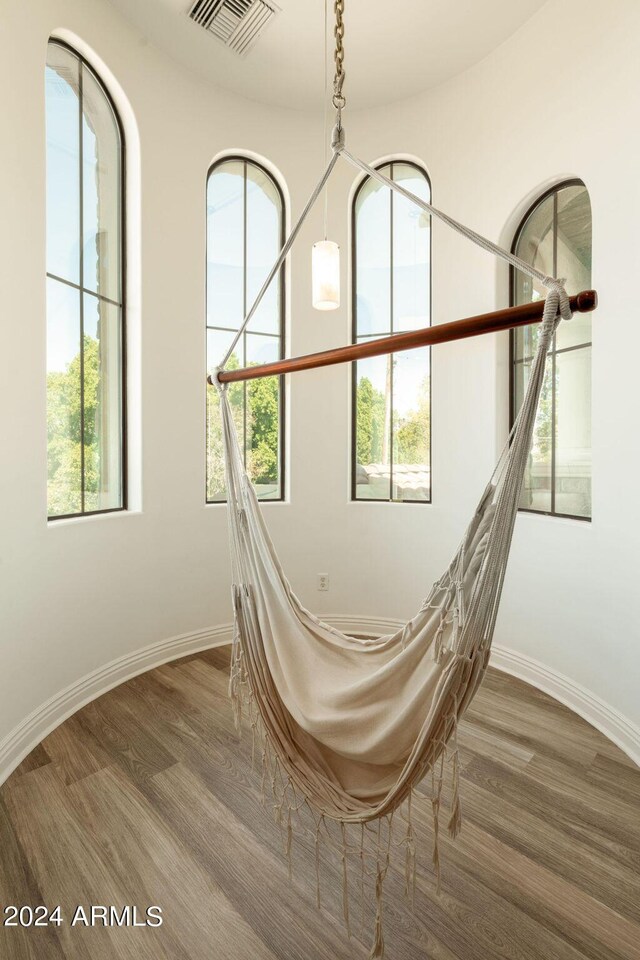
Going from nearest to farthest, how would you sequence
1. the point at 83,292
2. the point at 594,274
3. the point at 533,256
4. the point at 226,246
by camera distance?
the point at 594,274, the point at 83,292, the point at 533,256, the point at 226,246

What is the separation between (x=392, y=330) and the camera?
282 cm

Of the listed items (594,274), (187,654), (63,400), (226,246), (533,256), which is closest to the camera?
(594,274)

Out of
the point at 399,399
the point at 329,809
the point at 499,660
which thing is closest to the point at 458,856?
the point at 329,809

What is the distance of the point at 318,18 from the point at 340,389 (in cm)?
162

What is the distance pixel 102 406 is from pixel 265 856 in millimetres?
1823

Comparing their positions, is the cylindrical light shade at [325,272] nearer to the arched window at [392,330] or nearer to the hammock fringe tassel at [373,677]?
the arched window at [392,330]

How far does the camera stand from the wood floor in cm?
109

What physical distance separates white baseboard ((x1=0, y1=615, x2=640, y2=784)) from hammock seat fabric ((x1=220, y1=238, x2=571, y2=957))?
85 centimetres

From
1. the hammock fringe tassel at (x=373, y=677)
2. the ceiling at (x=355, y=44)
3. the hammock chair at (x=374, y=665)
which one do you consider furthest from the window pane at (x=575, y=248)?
the hammock fringe tassel at (x=373, y=677)

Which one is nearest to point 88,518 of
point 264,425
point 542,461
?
point 264,425

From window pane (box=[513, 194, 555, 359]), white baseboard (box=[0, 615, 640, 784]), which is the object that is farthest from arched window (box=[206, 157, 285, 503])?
window pane (box=[513, 194, 555, 359])

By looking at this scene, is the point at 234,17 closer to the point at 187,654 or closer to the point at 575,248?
the point at 575,248

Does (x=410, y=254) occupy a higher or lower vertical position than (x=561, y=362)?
higher

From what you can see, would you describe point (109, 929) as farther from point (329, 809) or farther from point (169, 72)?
point (169, 72)
